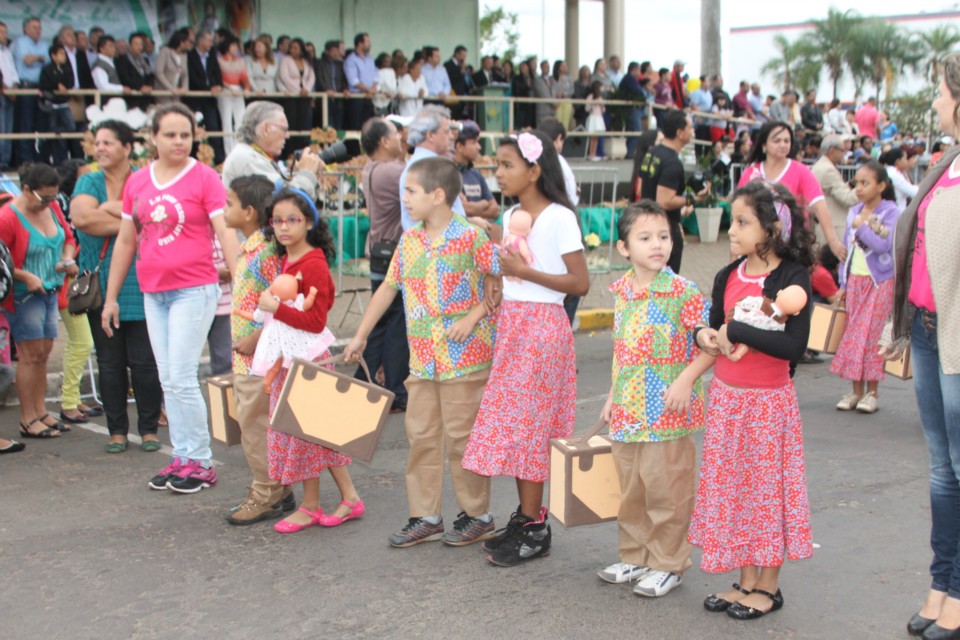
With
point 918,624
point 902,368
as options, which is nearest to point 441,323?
point 918,624

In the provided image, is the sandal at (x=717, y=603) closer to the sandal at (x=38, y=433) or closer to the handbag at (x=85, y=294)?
the handbag at (x=85, y=294)

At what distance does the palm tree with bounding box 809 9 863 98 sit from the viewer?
147ft

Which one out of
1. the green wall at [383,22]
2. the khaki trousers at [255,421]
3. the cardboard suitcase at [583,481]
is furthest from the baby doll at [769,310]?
the green wall at [383,22]

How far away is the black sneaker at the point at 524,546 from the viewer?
466 centimetres

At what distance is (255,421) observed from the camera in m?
5.25

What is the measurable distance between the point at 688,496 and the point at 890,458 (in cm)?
273

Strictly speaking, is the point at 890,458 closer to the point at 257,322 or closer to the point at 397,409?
the point at 397,409

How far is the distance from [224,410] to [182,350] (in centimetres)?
45

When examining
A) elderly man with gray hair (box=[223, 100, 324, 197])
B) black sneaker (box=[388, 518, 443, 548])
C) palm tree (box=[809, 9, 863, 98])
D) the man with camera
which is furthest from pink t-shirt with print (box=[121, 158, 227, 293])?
palm tree (box=[809, 9, 863, 98])

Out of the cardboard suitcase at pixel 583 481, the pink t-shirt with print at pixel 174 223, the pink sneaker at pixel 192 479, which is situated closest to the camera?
the cardboard suitcase at pixel 583 481

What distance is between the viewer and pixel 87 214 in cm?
639

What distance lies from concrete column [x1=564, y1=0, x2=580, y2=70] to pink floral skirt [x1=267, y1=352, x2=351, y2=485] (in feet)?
61.5

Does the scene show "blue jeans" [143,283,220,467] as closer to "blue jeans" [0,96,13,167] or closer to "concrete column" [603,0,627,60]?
"blue jeans" [0,96,13,167]

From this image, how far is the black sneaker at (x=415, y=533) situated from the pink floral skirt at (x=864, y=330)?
384cm
